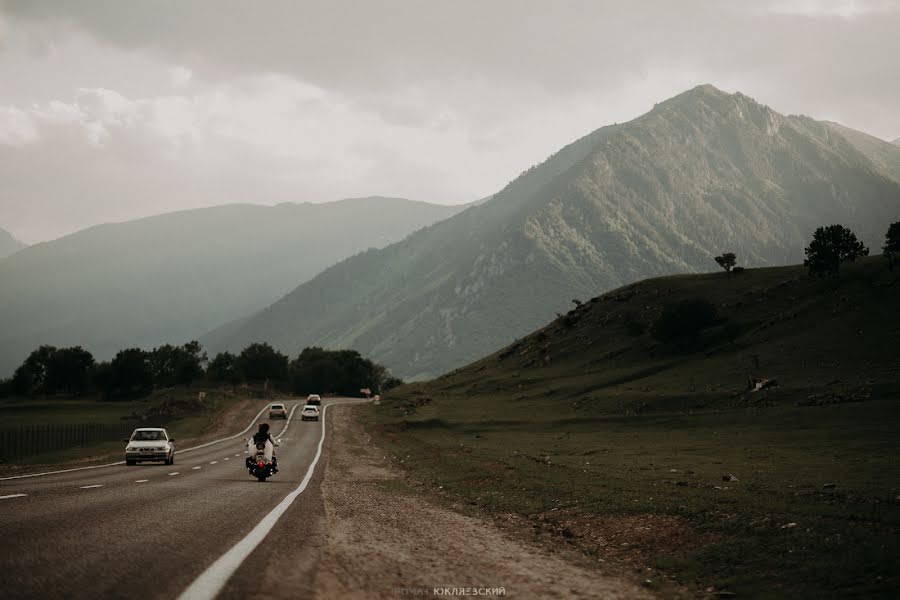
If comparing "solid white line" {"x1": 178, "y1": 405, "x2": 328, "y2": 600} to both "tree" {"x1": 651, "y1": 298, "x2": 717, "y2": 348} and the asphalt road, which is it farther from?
"tree" {"x1": 651, "y1": 298, "x2": 717, "y2": 348}

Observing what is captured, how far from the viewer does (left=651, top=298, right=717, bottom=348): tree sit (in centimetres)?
9838

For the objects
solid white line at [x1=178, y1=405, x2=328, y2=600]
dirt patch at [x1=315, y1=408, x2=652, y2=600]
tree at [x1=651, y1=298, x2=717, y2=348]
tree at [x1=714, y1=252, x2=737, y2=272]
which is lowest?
dirt patch at [x1=315, y1=408, x2=652, y2=600]

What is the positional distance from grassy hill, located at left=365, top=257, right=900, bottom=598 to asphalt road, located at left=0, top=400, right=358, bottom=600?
5447 millimetres

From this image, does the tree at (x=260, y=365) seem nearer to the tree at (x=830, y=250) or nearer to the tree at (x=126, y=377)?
the tree at (x=126, y=377)

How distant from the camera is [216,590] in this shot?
7.89m

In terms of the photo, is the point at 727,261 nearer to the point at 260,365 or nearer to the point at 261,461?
the point at 260,365

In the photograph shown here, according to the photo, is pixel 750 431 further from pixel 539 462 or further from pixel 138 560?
pixel 138 560

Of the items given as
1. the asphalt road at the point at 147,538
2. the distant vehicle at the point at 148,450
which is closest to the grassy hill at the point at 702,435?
the asphalt road at the point at 147,538

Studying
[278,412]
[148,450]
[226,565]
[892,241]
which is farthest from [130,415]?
[892,241]

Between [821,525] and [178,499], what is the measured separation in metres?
14.0

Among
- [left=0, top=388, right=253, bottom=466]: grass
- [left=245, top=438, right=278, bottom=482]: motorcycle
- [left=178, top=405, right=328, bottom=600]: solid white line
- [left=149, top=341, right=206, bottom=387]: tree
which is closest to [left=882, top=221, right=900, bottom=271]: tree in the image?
[left=0, top=388, right=253, bottom=466]: grass

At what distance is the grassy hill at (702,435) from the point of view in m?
12.6

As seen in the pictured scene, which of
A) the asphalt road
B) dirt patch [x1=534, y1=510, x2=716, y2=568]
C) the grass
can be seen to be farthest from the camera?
the grass

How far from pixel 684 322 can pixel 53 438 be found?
7406cm
